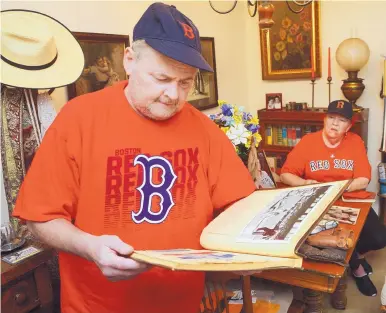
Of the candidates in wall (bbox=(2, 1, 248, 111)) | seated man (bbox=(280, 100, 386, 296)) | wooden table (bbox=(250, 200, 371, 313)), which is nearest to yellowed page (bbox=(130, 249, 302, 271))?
→ wooden table (bbox=(250, 200, 371, 313))

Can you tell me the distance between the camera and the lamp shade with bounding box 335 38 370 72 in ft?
9.92

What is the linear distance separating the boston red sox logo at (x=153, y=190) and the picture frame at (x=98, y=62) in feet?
4.13

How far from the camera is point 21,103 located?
148 cm

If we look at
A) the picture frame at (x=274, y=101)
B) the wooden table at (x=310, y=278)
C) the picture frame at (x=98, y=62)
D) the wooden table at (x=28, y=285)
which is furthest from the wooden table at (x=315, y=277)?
the picture frame at (x=274, y=101)

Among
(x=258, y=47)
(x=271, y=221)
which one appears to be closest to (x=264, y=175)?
(x=271, y=221)

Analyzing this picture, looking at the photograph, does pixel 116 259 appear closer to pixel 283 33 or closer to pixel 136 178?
pixel 136 178

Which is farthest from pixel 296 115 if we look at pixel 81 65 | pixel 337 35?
pixel 81 65

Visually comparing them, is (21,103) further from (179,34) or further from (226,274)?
(226,274)

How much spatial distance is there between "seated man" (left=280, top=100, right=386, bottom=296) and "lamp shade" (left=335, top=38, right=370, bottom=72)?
656 millimetres

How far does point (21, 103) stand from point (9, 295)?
0.71 metres

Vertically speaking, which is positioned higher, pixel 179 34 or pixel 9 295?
pixel 179 34

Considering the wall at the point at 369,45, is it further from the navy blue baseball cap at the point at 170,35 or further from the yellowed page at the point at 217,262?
the yellowed page at the point at 217,262

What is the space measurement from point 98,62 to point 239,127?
3.15ft

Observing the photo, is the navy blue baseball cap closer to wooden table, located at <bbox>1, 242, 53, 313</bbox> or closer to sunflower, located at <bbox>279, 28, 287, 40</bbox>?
wooden table, located at <bbox>1, 242, 53, 313</bbox>
